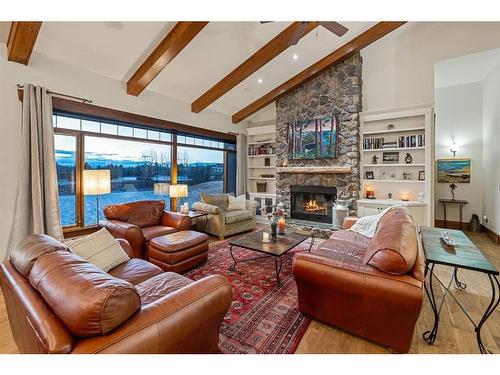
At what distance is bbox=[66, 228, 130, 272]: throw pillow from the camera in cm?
193

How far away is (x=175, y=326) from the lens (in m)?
1.07

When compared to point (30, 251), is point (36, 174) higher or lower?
higher

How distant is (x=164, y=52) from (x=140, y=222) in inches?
99.2

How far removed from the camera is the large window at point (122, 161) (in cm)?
354

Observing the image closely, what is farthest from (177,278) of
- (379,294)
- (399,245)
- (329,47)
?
(329,47)

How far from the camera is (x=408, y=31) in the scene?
462 centimetres

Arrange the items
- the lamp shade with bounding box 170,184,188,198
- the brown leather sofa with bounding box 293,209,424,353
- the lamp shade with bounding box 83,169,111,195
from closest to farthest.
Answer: the brown leather sofa with bounding box 293,209,424,353, the lamp shade with bounding box 83,169,111,195, the lamp shade with bounding box 170,184,188,198

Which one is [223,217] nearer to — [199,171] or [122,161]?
[199,171]

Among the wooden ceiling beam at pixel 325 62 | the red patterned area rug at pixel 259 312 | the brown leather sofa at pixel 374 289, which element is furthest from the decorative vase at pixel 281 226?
the wooden ceiling beam at pixel 325 62

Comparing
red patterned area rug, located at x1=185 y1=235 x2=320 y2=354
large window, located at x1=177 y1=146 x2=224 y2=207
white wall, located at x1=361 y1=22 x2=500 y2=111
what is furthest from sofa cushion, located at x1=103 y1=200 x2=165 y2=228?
white wall, located at x1=361 y1=22 x2=500 y2=111

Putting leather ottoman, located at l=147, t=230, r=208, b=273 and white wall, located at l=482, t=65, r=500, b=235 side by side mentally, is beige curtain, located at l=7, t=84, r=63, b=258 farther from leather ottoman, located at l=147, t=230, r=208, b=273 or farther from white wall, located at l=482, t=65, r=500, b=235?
white wall, located at l=482, t=65, r=500, b=235

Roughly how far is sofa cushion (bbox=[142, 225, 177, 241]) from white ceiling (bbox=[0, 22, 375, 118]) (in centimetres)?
252

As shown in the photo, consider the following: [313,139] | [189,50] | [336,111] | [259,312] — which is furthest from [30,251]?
[336,111]

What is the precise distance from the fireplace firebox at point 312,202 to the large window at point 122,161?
2088 millimetres
